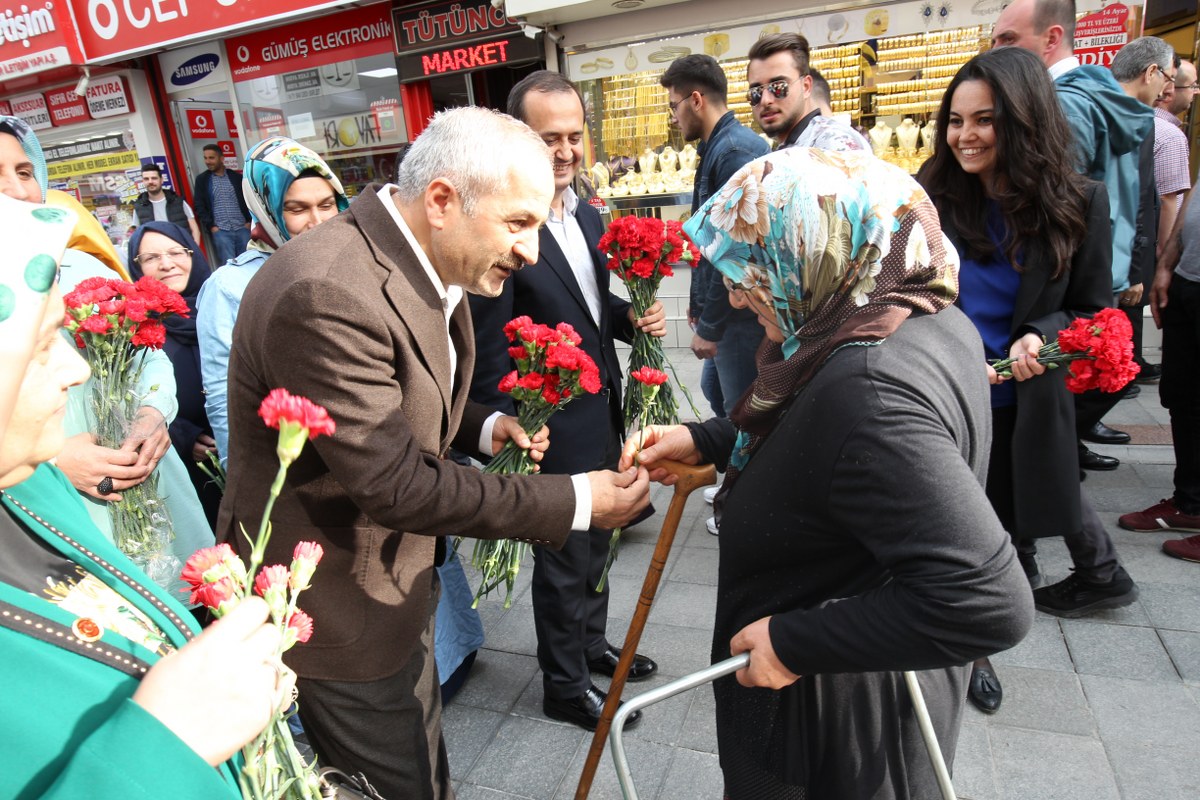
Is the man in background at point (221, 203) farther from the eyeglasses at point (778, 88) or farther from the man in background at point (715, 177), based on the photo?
the eyeglasses at point (778, 88)

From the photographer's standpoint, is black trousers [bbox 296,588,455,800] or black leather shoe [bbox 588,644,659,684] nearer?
black trousers [bbox 296,588,455,800]

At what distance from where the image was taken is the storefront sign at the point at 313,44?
27.8 feet

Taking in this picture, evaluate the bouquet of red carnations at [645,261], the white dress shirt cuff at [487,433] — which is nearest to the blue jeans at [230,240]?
the bouquet of red carnations at [645,261]

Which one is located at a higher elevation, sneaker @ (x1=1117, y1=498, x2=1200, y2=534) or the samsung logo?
the samsung logo

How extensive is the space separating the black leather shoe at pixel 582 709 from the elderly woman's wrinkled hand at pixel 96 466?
1.64 meters

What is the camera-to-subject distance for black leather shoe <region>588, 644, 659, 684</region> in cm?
292

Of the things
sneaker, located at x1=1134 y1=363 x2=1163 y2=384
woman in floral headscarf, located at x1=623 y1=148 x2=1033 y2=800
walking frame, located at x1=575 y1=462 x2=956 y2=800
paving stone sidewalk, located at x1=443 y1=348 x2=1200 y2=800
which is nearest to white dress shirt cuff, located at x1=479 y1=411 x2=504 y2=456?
walking frame, located at x1=575 y1=462 x2=956 y2=800

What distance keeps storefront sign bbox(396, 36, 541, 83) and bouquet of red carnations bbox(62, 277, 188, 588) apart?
19.8ft

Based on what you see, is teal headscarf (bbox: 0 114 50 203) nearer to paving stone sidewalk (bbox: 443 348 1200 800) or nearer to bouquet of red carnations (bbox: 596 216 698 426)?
bouquet of red carnations (bbox: 596 216 698 426)

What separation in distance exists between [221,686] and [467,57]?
26.5 feet

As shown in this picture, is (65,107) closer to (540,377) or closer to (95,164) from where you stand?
(95,164)

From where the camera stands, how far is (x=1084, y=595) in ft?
9.89

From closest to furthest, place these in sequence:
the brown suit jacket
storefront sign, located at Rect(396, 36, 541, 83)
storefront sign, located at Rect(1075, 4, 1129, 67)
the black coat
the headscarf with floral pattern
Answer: the headscarf with floral pattern, the brown suit jacket, the black coat, storefront sign, located at Rect(1075, 4, 1129, 67), storefront sign, located at Rect(396, 36, 541, 83)

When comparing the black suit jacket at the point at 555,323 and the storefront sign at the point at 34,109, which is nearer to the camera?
the black suit jacket at the point at 555,323
